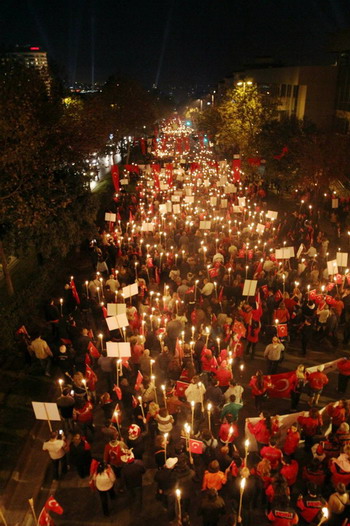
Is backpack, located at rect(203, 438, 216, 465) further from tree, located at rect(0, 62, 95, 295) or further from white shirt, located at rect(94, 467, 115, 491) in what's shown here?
tree, located at rect(0, 62, 95, 295)

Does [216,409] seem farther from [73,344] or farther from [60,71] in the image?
[60,71]

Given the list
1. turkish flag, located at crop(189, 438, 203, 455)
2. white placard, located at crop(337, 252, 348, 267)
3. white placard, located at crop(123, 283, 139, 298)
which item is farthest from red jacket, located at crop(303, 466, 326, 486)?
white placard, located at crop(337, 252, 348, 267)

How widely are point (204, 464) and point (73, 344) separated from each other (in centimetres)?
446

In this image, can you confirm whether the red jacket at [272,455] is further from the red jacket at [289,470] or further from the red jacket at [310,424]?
the red jacket at [310,424]

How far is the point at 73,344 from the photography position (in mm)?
10703

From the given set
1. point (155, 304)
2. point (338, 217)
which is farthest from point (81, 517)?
point (338, 217)

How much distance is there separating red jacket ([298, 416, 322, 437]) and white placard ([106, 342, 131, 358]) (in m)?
3.81

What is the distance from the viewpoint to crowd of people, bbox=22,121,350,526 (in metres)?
6.82

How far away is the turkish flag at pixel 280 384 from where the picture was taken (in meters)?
9.20

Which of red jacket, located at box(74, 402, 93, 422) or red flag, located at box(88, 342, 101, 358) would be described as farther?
red flag, located at box(88, 342, 101, 358)

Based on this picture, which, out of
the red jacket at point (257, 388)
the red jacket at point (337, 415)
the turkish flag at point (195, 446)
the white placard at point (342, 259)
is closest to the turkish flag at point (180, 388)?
the red jacket at point (257, 388)

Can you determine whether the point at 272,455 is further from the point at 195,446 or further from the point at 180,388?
the point at 180,388

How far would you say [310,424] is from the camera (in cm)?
761

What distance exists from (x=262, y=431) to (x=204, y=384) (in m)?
1.93
